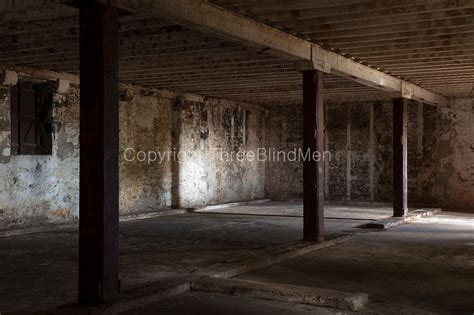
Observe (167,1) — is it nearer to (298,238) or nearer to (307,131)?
(307,131)

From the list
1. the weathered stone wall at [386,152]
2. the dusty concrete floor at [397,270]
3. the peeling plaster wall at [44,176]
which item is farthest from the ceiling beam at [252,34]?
the weathered stone wall at [386,152]

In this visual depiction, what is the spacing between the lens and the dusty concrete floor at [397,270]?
523cm

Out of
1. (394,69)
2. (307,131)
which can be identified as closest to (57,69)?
(307,131)

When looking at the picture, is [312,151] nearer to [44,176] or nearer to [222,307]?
[222,307]

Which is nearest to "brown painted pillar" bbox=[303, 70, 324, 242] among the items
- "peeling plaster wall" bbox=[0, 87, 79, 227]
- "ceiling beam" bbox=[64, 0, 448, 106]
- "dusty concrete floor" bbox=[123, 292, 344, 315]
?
"ceiling beam" bbox=[64, 0, 448, 106]

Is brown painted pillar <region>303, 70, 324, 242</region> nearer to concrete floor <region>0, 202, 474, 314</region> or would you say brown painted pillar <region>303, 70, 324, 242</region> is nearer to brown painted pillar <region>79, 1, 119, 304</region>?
concrete floor <region>0, 202, 474, 314</region>

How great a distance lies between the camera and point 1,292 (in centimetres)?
533

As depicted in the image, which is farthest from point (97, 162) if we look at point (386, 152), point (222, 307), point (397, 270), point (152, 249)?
point (386, 152)

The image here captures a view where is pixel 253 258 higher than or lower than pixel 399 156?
lower

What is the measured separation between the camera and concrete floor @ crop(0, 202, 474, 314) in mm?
5551

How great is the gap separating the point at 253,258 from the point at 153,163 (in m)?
6.72

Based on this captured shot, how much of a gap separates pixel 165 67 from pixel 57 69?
2122 mm

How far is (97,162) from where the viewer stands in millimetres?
4633

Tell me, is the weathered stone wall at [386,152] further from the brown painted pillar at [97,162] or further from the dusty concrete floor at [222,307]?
the brown painted pillar at [97,162]
